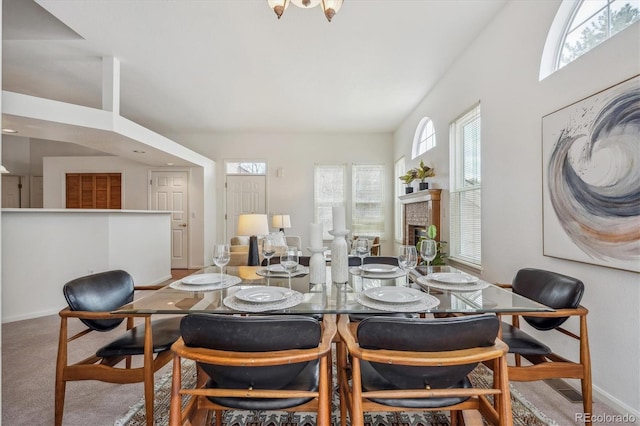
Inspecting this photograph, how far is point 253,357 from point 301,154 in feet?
19.1

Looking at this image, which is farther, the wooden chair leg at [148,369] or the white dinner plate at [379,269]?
the white dinner plate at [379,269]

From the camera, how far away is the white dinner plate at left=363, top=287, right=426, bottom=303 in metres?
1.41

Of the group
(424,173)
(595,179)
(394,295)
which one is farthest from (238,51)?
(595,179)

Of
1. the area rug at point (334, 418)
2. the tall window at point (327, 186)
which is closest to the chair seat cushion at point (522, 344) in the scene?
the area rug at point (334, 418)

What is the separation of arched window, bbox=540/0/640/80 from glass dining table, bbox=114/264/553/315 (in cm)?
168

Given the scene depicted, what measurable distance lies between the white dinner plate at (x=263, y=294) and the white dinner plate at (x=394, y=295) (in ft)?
1.33

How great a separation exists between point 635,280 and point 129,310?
2549 millimetres

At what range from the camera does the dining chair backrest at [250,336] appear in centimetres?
105

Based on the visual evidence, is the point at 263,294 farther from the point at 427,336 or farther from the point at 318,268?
the point at 427,336

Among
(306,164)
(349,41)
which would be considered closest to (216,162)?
(306,164)

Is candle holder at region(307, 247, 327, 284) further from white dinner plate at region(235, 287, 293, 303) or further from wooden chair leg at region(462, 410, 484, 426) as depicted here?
wooden chair leg at region(462, 410, 484, 426)

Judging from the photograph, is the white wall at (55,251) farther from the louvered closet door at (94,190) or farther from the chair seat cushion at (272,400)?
the chair seat cushion at (272,400)

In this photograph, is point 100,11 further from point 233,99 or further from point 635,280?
point 635,280

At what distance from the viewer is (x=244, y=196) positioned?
6652 mm
